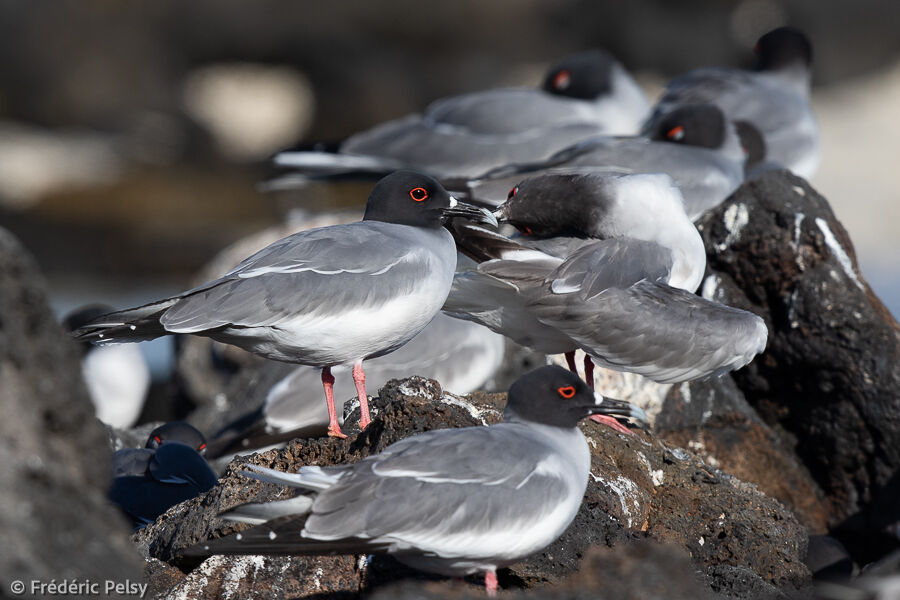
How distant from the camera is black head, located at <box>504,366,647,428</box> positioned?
15.7 ft

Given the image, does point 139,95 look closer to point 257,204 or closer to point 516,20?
point 257,204

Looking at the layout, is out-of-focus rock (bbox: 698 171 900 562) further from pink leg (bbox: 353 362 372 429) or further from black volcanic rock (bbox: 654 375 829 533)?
pink leg (bbox: 353 362 372 429)

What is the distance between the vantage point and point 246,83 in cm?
2559

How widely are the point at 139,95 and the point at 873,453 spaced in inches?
796

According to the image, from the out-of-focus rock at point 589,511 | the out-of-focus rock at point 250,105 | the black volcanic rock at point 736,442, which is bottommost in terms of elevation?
the out-of-focus rock at point 250,105

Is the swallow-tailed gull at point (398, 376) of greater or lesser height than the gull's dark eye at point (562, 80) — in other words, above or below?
below

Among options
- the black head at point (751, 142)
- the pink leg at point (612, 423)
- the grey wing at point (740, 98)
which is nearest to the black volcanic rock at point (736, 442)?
the pink leg at point (612, 423)

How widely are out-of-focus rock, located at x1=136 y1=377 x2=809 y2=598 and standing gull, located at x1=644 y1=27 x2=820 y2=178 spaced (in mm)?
5136

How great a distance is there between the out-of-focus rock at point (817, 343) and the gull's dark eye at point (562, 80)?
3987mm

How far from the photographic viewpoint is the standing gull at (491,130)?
11188 mm

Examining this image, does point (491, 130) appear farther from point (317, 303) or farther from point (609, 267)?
point (317, 303)

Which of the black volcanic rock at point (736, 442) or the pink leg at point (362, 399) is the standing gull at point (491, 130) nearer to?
the black volcanic rock at point (736, 442)

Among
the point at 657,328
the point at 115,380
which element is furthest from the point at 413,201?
the point at 115,380

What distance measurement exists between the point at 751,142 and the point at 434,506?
294 inches
